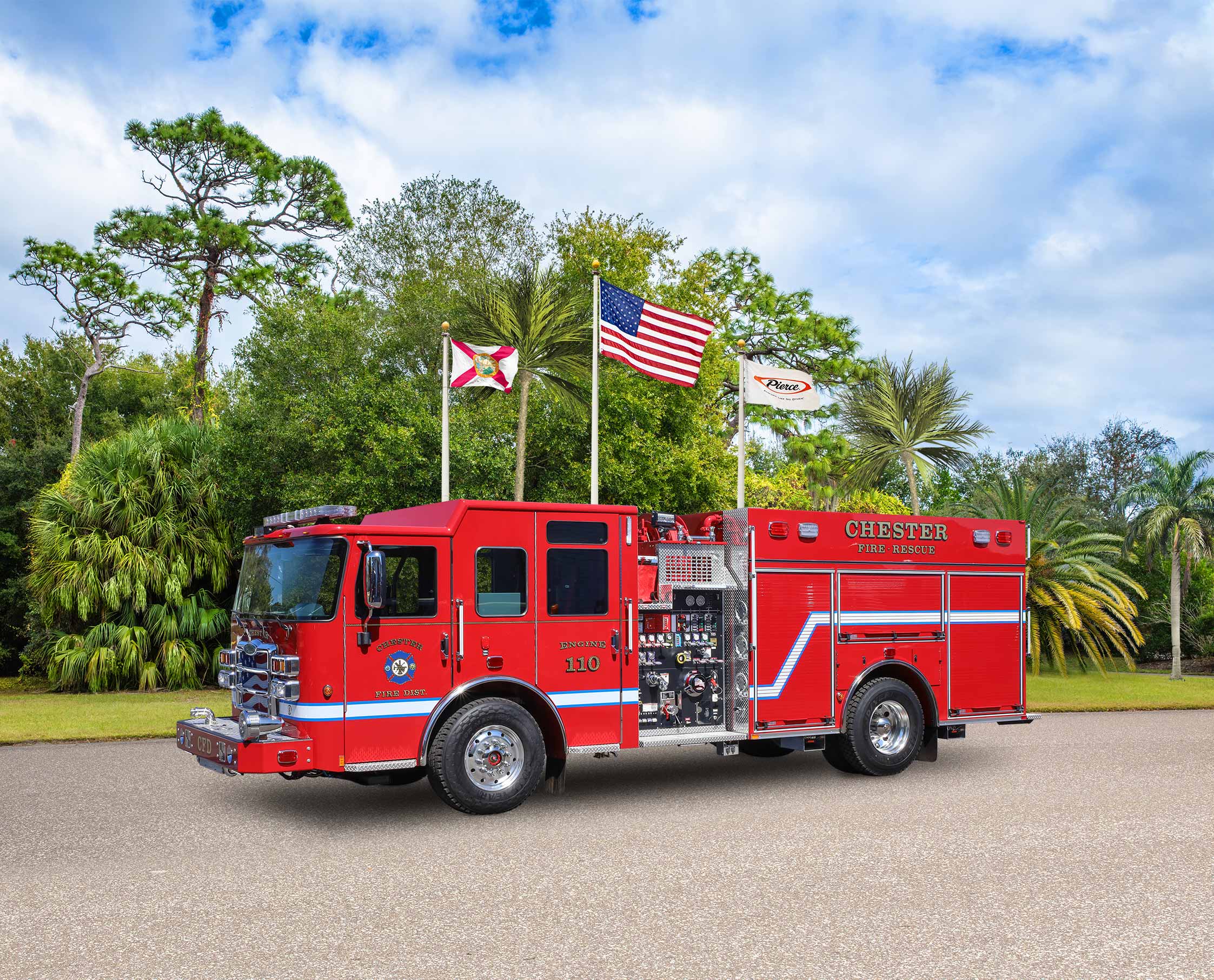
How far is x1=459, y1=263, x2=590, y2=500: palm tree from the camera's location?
714 inches

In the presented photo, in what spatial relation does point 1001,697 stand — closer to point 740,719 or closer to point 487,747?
point 740,719

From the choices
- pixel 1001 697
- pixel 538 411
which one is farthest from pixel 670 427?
pixel 1001 697

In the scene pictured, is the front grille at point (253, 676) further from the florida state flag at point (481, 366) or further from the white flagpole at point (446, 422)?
the florida state flag at point (481, 366)

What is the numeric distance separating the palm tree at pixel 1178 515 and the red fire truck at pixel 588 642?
51.9ft

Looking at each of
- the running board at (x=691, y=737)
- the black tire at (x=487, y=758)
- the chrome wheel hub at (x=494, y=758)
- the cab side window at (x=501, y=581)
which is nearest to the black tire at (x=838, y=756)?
the running board at (x=691, y=737)

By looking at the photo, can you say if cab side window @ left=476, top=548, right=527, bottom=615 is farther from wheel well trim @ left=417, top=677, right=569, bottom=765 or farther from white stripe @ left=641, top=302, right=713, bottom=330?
white stripe @ left=641, top=302, right=713, bottom=330

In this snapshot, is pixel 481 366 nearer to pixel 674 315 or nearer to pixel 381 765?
pixel 674 315

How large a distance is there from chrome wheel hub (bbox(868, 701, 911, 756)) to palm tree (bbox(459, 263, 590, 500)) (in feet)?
27.8

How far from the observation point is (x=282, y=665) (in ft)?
27.2

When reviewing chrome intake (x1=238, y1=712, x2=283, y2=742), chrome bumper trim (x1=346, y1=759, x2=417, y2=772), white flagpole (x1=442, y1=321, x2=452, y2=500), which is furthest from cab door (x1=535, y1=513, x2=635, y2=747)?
white flagpole (x1=442, y1=321, x2=452, y2=500)

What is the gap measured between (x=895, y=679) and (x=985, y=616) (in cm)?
141

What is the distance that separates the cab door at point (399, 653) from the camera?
830 centimetres

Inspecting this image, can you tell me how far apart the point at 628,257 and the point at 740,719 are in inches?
686

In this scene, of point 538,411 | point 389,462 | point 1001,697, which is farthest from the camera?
point 538,411
